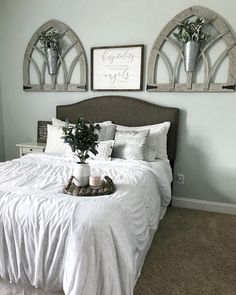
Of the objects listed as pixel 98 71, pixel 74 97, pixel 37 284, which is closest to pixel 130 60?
pixel 98 71

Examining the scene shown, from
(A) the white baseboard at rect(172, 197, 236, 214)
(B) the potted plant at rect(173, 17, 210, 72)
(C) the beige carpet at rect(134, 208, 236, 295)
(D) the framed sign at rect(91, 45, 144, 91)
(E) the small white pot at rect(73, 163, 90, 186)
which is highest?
(B) the potted plant at rect(173, 17, 210, 72)

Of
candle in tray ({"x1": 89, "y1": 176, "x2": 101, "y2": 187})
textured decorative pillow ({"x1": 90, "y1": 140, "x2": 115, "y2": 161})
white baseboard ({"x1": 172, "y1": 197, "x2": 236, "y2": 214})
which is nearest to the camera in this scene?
candle in tray ({"x1": 89, "y1": 176, "x2": 101, "y2": 187})

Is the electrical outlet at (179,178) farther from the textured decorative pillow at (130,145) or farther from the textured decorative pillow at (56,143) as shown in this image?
the textured decorative pillow at (56,143)

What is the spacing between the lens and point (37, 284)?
145 cm

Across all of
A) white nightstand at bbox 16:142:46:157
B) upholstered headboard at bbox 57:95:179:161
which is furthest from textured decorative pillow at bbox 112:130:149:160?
white nightstand at bbox 16:142:46:157

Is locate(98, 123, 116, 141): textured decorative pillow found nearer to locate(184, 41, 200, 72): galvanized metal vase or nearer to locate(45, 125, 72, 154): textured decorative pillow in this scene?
locate(45, 125, 72, 154): textured decorative pillow

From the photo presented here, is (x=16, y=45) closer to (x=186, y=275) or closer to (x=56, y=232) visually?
(x=56, y=232)

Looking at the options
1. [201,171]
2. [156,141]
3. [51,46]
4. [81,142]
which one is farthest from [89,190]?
[51,46]

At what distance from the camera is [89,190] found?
173cm

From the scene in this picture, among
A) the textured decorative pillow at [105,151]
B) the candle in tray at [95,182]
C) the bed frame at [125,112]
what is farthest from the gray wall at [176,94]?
the candle in tray at [95,182]

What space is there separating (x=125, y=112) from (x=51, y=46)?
4.43 ft

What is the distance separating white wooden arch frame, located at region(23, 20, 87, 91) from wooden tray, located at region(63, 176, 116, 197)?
1986mm

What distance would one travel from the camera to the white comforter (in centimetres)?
131

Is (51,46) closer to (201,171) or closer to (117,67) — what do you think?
(117,67)
